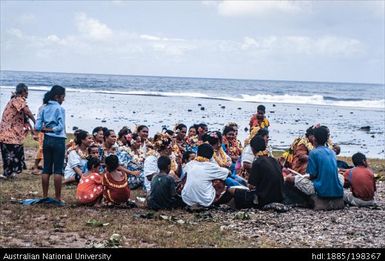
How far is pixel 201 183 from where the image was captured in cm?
1068

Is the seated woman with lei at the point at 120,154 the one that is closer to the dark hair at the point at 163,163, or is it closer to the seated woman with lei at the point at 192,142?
the seated woman with lei at the point at 192,142

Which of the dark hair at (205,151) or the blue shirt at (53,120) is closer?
the blue shirt at (53,120)

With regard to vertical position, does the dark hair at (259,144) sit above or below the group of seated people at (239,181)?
above

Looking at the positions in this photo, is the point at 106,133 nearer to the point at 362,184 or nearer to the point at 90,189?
the point at 90,189

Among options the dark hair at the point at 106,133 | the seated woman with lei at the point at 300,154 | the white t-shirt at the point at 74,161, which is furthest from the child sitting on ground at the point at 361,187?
the white t-shirt at the point at 74,161

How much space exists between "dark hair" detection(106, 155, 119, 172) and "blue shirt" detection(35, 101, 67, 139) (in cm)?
102

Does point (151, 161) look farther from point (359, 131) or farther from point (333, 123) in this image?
point (333, 123)

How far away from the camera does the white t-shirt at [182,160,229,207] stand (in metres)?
10.7

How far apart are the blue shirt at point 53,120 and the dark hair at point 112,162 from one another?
3.35 ft

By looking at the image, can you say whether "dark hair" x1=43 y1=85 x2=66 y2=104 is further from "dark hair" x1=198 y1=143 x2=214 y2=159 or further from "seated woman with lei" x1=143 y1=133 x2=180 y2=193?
"dark hair" x1=198 y1=143 x2=214 y2=159

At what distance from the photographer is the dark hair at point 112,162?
35.4 feet

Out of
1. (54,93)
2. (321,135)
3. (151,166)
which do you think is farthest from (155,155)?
(321,135)

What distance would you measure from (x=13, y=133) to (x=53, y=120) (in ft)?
13.3

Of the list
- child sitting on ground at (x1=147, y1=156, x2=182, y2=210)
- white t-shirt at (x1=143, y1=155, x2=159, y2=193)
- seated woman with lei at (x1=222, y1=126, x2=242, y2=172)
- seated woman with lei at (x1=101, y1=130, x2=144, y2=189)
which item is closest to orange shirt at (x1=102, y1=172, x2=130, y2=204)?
child sitting on ground at (x1=147, y1=156, x2=182, y2=210)
